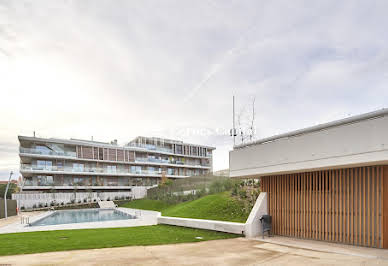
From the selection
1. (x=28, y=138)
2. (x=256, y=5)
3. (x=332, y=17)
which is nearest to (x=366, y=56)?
(x=332, y=17)

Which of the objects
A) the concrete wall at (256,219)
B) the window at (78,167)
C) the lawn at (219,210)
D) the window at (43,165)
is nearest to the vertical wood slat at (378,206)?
the concrete wall at (256,219)

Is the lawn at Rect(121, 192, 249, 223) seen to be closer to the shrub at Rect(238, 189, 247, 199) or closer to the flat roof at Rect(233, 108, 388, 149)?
the shrub at Rect(238, 189, 247, 199)

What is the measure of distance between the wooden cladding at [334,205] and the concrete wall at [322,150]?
2.87 feet

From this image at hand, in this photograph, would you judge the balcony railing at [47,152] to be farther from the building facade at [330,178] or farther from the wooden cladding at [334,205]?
A: the wooden cladding at [334,205]

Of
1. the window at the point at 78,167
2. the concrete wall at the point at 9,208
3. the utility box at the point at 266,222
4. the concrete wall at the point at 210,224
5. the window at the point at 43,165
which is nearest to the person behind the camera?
the utility box at the point at 266,222

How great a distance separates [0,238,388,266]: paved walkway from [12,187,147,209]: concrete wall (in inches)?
1213

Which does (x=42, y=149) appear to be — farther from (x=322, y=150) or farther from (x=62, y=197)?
(x=322, y=150)

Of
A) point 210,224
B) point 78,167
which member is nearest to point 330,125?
point 210,224

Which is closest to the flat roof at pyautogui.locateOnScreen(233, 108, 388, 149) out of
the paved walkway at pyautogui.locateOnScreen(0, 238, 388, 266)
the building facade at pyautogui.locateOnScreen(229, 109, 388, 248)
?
the building facade at pyautogui.locateOnScreen(229, 109, 388, 248)

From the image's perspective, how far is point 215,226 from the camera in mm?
12328

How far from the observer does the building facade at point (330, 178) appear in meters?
7.85

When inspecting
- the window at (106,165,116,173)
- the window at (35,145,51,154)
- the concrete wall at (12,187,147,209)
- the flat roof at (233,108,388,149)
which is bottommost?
the concrete wall at (12,187,147,209)

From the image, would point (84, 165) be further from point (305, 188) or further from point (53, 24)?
point (305, 188)

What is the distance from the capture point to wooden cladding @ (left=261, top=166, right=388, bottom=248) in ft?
26.9
